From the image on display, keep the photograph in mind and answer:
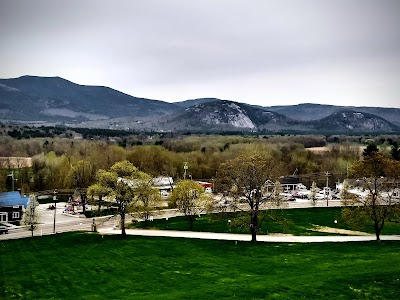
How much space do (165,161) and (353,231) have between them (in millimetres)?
61813

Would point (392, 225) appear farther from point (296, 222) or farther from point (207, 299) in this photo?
point (207, 299)

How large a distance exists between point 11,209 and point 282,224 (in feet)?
131

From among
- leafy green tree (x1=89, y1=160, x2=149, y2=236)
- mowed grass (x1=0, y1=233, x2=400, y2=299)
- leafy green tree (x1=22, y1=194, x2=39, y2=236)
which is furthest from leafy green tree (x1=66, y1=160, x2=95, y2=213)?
mowed grass (x1=0, y1=233, x2=400, y2=299)

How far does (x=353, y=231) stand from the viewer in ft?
166

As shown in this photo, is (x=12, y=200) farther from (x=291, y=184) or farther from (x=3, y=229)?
(x=291, y=184)

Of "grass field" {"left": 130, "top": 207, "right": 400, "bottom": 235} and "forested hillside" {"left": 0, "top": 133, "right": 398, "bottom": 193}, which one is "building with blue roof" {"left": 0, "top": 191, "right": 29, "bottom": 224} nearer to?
"forested hillside" {"left": 0, "top": 133, "right": 398, "bottom": 193}

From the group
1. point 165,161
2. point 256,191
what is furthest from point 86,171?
point 256,191

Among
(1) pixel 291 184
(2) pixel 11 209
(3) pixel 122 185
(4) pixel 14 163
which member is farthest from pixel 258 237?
(4) pixel 14 163

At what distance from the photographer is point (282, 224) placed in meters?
46.3

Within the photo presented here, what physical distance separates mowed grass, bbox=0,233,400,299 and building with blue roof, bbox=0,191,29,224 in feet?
71.2

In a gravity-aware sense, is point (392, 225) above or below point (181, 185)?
below

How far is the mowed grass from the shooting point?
24.9 meters

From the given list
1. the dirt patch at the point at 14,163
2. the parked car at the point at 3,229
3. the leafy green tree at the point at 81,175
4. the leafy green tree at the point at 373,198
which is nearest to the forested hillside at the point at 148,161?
the leafy green tree at the point at 81,175

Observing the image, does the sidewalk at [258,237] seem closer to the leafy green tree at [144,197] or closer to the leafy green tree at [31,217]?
the leafy green tree at [144,197]
